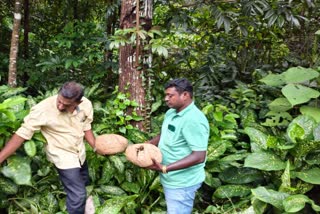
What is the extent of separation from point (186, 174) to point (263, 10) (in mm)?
1878

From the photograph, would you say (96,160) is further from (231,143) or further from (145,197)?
(231,143)

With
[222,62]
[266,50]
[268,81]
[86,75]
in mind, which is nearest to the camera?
[268,81]

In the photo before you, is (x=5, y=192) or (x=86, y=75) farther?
(x=86, y=75)

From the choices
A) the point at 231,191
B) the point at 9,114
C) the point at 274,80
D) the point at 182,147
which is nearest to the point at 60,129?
the point at 9,114

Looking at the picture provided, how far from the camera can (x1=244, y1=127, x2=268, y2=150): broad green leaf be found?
3.26m

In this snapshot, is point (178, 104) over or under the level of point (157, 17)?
under

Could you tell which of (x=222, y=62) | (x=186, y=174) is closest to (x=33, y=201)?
(x=186, y=174)

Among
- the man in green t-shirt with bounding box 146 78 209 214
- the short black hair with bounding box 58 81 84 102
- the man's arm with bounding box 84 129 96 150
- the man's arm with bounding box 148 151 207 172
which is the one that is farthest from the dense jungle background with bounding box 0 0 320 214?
the man's arm with bounding box 148 151 207 172

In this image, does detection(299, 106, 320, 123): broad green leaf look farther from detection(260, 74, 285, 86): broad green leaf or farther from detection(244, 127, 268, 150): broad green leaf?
detection(244, 127, 268, 150): broad green leaf

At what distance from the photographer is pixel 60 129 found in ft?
8.42

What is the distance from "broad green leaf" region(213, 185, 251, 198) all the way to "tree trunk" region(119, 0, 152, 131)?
90 centimetres

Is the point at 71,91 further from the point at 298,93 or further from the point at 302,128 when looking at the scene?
the point at 298,93

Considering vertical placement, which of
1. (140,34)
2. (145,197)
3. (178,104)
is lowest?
(145,197)

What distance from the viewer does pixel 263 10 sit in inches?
136
